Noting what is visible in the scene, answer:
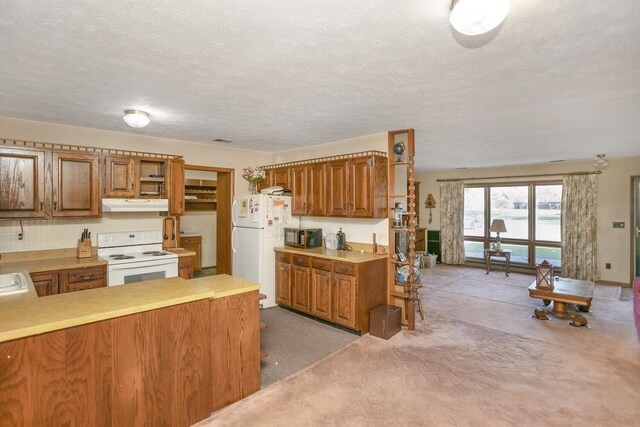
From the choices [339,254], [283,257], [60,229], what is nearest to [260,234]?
[283,257]

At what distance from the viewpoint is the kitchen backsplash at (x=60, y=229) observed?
357 cm

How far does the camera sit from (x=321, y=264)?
4133mm

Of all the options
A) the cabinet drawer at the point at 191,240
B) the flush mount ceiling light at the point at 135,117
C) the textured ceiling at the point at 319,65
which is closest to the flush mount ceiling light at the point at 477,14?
the textured ceiling at the point at 319,65

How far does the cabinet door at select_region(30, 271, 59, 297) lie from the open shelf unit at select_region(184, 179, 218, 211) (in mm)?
3575

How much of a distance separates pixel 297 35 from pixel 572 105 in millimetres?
2759

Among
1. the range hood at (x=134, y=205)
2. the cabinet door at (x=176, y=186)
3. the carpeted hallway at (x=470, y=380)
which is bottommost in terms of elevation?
the carpeted hallway at (x=470, y=380)

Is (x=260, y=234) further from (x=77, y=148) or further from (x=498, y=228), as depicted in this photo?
(x=498, y=228)

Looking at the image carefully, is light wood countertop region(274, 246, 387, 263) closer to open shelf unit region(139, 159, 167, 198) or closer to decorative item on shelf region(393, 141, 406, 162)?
decorative item on shelf region(393, 141, 406, 162)

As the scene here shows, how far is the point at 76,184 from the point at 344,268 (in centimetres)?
325

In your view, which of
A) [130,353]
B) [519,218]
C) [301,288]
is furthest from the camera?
[519,218]

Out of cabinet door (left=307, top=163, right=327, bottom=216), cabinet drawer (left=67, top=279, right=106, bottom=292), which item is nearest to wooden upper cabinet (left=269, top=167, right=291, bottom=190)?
cabinet door (left=307, top=163, right=327, bottom=216)

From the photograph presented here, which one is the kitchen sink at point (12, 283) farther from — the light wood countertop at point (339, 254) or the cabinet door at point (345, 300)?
the cabinet door at point (345, 300)

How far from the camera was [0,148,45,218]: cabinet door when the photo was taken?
10.8 ft

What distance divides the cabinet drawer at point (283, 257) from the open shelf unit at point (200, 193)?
9.59ft
